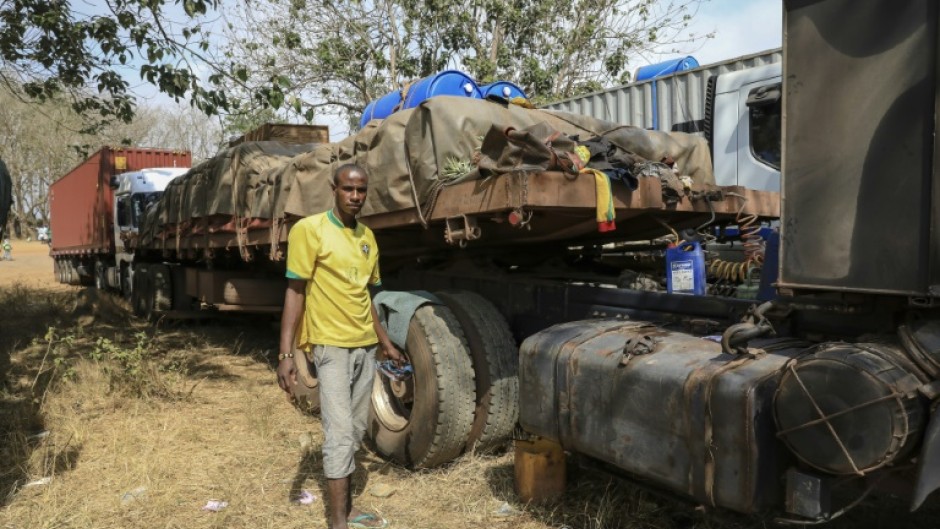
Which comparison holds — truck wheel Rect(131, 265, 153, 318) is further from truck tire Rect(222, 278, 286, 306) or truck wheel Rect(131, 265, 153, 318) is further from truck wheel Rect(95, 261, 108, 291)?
truck tire Rect(222, 278, 286, 306)

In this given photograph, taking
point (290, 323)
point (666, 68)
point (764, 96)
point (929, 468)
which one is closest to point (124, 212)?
point (666, 68)

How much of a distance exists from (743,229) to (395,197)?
204 centimetres

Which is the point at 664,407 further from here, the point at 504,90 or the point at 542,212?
the point at 504,90

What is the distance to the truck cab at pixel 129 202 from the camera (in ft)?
41.6

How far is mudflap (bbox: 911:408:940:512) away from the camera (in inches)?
79.9

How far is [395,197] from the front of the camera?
12.8ft

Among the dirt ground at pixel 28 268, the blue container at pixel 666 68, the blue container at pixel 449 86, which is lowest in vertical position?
Result: the dirt ground at pixel 28 268

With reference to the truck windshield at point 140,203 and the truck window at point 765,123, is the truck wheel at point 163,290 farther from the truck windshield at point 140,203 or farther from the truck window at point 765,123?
the truck window at point 765,123

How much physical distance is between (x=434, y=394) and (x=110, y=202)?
41.3ft

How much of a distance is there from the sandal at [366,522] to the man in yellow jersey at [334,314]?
2cm

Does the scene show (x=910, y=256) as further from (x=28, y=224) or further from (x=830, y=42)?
(x=28, y=224)

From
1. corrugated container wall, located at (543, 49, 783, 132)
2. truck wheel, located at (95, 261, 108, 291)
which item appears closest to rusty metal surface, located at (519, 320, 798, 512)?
corrugated container wall, located at (543, 49, 783, 132)

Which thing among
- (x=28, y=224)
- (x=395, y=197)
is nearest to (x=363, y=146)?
(x=395, y=197)

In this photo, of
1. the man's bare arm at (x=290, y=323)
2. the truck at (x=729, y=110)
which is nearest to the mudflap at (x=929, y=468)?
the man's bare arm at (x=290, y=323)
